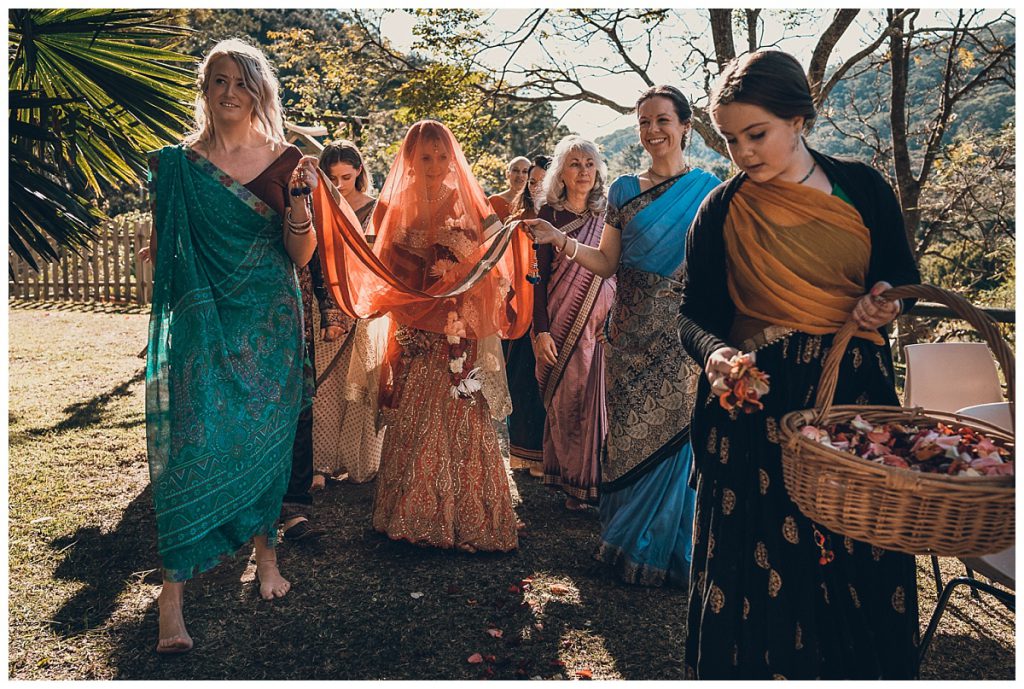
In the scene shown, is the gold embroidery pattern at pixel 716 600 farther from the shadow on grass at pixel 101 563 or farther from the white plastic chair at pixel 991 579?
the shadow on grass at pixel 101 563

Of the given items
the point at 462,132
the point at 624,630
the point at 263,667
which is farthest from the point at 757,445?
the point at 462,132

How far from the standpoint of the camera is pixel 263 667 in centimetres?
276

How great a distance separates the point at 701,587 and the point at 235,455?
1784mm

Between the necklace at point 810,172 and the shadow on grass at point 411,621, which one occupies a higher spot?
the necklace at point 810,172

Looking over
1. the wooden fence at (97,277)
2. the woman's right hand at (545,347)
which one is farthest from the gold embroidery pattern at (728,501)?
the wooden fence at (97,277)

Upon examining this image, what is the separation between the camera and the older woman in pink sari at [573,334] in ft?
15.0

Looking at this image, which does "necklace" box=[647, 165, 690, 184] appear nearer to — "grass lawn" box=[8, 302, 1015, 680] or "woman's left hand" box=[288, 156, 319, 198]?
"woman's left hand" box=[288, 156, 319, 198]

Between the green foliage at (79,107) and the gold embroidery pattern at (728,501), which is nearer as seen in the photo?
the gold embroidery pattern at (728,501)

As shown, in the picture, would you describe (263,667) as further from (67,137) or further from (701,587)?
(67,137)

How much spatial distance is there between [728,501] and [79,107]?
13.2ft

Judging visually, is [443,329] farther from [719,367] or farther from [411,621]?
[719,367]

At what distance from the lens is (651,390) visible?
3.55 meters

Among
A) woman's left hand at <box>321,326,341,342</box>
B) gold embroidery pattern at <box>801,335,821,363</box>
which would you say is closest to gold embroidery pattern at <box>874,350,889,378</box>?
gold embroidery pattern at <box>801,335,821,363</box>

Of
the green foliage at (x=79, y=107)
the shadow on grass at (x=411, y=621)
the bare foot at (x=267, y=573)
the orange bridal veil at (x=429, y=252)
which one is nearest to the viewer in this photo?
the shadow on grass at (x=411, y=621)
